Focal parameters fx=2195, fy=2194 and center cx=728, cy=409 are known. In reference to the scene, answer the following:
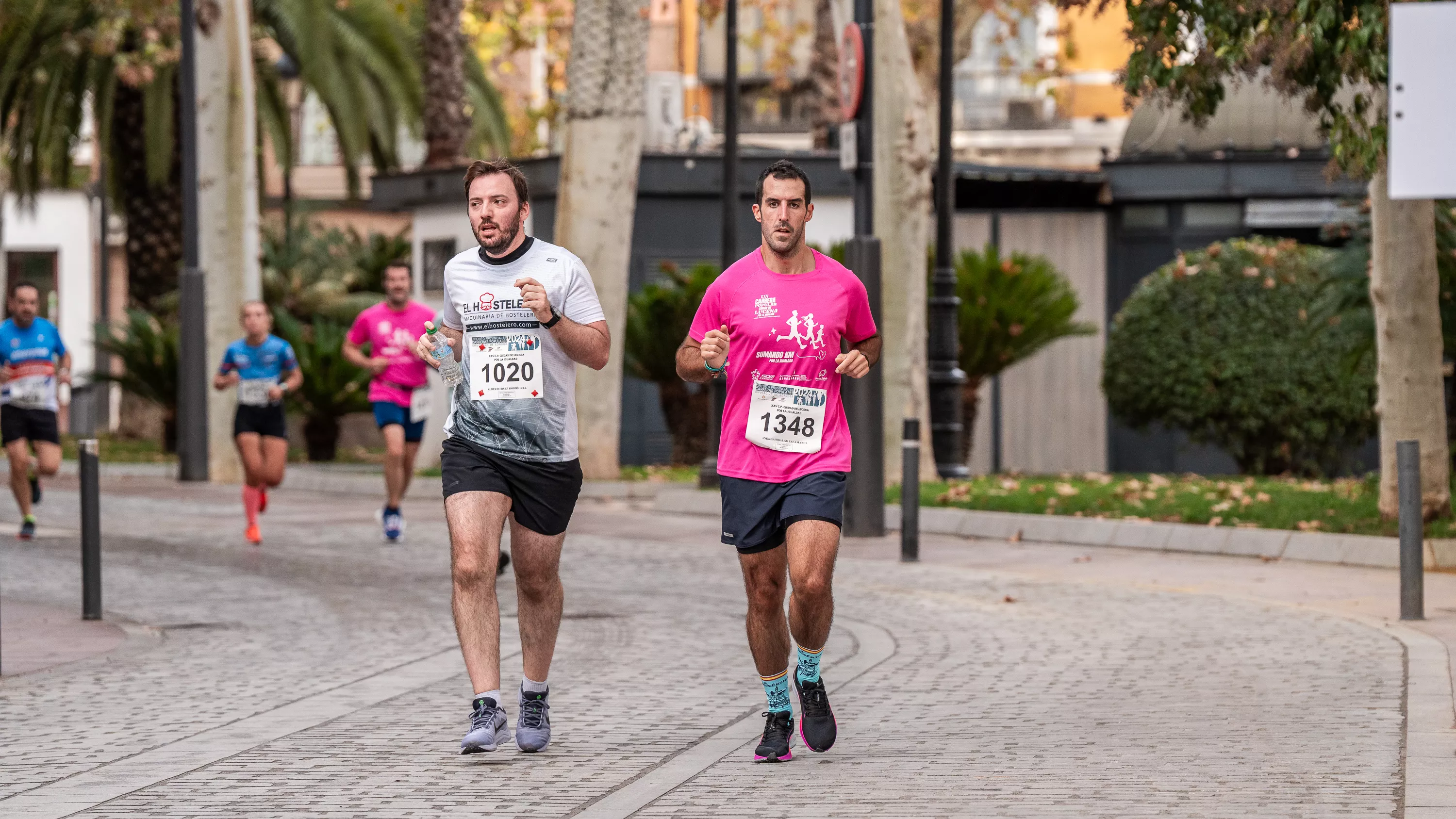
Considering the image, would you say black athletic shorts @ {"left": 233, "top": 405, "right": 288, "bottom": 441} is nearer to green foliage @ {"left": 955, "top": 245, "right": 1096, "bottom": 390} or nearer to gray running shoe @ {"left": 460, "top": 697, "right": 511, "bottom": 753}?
gray running shoe @ {"left": 460, "top": 697, "right": 511, "bottom": 753}

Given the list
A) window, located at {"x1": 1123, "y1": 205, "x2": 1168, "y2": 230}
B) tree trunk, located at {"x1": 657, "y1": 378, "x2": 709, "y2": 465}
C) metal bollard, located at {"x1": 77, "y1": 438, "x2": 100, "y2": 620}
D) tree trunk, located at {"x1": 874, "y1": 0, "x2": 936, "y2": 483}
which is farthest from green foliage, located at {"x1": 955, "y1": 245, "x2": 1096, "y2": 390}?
metal bollard, located at {"x1": 77, "y1": 438, "x2": 100, "y2": 620}

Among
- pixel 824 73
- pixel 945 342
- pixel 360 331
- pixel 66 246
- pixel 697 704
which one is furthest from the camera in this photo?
pixel 66 246

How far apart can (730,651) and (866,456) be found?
5.64 m

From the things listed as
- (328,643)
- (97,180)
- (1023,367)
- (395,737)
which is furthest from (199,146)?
(97,180)

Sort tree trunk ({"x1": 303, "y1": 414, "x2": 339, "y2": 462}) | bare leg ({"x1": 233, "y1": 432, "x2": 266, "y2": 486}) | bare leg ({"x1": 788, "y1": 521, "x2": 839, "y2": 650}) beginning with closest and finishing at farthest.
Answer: bare leg ({"x1": 788, "y1": 521, "x2": 839, "y2": 650}) → bare leg ({"x1": 233, "y1": 432, "x2": 266, "y2": 486}) → tree trunk ({"x1": 303, "y1": 414, "x2": 339, "y2": 462})

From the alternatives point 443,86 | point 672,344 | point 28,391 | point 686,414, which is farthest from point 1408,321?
point 443,86

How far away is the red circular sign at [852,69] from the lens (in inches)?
596

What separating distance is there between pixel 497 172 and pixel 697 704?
2334mm

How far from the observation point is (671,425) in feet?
80.2

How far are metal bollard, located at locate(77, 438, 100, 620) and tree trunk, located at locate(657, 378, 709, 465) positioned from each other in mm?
13391

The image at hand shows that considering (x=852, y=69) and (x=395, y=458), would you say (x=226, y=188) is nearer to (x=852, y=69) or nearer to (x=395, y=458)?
(x=395, y=458)

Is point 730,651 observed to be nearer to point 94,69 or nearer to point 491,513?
point 491,513

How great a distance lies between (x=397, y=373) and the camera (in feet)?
48.4

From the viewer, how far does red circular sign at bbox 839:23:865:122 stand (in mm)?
15133
